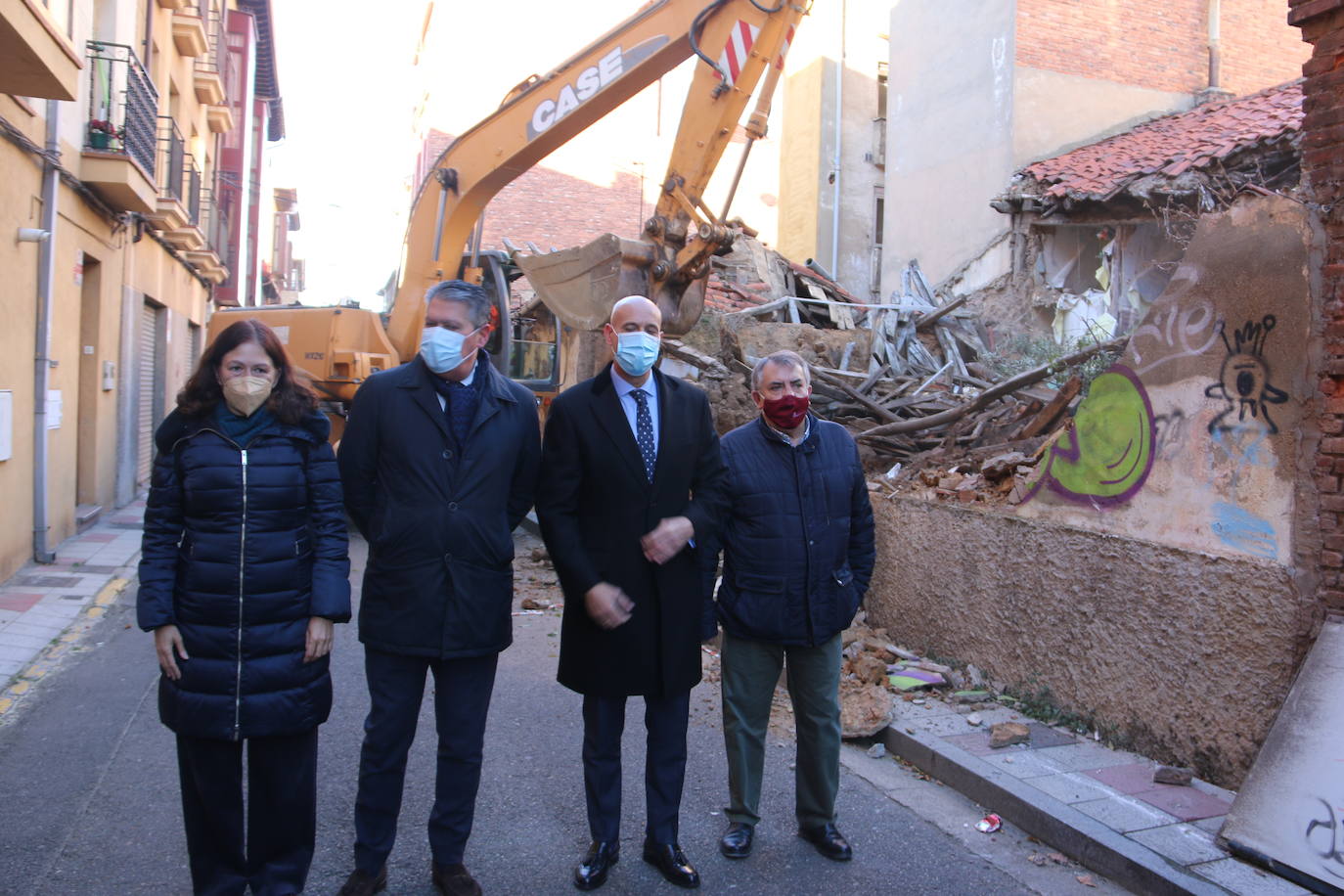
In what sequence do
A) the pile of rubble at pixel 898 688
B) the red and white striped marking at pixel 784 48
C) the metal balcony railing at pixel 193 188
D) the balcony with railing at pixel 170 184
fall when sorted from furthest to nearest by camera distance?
the metal balcony railing at pixel 193 188
the balcony with railing at pixel 170 184
the red and white striped marking at pixel 784 48
the pile of rubble at pixel 898 688

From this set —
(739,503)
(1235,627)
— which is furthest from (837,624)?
(1235,627)

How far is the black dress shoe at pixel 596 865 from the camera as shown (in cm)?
347

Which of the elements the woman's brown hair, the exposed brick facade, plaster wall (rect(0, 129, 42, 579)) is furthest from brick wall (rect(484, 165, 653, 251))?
the woman's brown hair

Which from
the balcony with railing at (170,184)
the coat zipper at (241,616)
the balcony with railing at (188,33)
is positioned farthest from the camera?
the balcony with railing at (188,33)

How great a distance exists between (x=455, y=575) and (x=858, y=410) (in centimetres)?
582

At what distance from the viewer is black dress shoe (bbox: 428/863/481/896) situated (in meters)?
3.33

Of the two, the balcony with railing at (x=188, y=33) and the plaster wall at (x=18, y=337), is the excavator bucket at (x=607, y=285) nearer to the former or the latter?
the plaster wall at (x=18, y=337)

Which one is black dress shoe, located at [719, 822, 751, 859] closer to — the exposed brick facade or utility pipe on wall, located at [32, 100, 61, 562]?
utility pipe on wall, located at [32, 100, 61, 562]

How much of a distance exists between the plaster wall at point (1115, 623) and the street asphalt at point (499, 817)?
0.98 meters

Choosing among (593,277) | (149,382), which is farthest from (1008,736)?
(149,382)

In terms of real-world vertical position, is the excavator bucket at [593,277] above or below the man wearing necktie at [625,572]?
above

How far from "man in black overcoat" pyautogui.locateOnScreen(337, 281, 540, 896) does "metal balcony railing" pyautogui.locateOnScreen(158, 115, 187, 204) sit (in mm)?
12024

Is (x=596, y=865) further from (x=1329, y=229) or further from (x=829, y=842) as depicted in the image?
(x=1329, y=229)

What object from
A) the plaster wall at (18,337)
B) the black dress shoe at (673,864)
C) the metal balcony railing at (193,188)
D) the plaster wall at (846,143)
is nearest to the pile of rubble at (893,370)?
the black dress shoe at (673,864)
